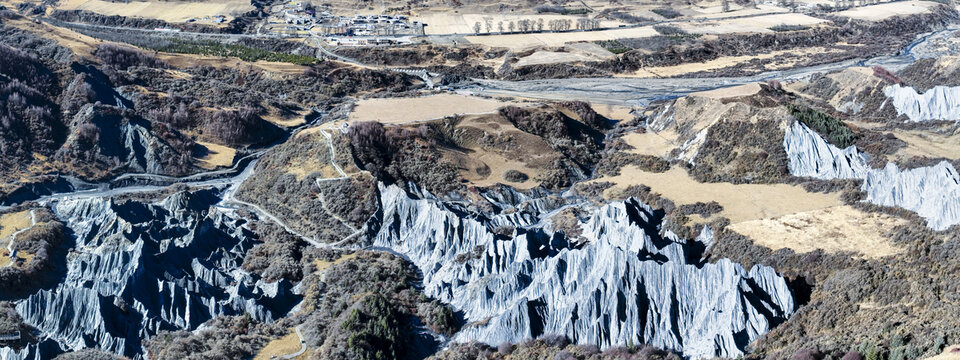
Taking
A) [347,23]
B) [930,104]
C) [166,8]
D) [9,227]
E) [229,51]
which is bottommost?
[9,227]

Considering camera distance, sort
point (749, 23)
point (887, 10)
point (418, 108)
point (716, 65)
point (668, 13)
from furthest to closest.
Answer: point (887, 10)
point (668, 13)
point (749, 23)
point (716, 65)
point (418, 108)

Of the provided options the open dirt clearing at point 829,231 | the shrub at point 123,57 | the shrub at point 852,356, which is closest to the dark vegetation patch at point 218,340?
the shrub at point 852,356

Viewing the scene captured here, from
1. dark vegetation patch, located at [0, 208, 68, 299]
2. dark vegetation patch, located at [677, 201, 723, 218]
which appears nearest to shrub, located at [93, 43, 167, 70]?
dark vegetation patch, located at [0, 208, 68, 299]

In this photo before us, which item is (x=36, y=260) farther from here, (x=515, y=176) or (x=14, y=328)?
(x=515, y=176)

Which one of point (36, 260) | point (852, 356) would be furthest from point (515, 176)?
point (852, 356)

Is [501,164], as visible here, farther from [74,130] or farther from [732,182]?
[74,130]

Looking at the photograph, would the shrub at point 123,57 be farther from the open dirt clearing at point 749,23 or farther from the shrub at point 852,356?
the open dirt clearing at point 749,23
